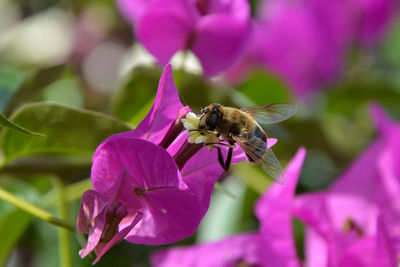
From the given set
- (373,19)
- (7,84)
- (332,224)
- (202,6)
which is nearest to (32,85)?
(7,84)

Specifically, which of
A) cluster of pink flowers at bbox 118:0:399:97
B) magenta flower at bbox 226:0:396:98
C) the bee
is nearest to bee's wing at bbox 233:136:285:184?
the bee

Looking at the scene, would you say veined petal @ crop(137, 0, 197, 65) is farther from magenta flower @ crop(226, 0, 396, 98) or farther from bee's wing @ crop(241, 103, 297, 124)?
magenta flower @ crop(226, 0, 396, 98)

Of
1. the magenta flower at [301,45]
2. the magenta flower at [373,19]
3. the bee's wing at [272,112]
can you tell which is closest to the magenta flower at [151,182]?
the bee's wing at [272,112]

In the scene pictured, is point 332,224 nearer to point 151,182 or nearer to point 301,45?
point 151,182

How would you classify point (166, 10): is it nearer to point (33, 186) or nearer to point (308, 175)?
point (33, 186)

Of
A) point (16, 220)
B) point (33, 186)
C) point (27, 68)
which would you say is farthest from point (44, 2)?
point (16, 220)

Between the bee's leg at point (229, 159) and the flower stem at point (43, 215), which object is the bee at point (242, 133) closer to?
the bee's leg at point (229, 159)
